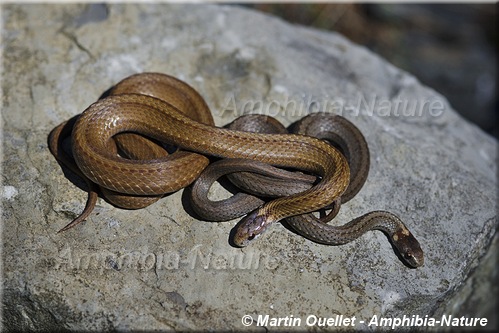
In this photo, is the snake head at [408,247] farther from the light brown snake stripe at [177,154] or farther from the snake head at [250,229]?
the snake head at [250,229]

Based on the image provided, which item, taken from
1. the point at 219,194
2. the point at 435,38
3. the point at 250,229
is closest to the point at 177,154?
the point at 219,194

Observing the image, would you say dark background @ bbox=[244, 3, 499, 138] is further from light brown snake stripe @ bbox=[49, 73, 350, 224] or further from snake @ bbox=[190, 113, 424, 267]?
snake @ bbox=[190, 113, 424, 267]

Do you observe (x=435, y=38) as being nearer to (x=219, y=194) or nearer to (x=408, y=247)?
(x=408, y=247)

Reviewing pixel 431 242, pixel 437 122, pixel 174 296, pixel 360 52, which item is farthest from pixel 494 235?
pixel 174 296

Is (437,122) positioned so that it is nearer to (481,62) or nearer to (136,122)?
(136,122)

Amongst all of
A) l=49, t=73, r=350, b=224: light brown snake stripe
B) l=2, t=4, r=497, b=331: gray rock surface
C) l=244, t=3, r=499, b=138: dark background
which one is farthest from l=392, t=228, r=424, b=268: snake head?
l=244, t=3, r=499, b=138: dark background

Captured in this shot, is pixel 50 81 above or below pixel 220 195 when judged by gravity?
above

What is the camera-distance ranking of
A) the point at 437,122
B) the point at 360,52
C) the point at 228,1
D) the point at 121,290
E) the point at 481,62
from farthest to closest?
the point at 481,62
the point at 228,1
the point at 360,52
the point at 437,122
the point at 121,290
